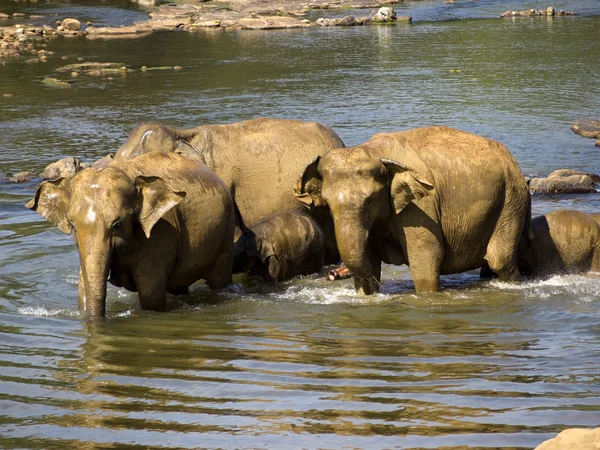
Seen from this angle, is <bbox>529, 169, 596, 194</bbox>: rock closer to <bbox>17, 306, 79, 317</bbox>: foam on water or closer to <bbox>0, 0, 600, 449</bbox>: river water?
<bbox>0, 0, 600, 449</bbox>: river water

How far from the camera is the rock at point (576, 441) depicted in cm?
473

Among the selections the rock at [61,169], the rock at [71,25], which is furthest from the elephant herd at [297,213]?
the rock at [71,25]

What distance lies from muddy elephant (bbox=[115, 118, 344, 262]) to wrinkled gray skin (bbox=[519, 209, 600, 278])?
88.8 inches

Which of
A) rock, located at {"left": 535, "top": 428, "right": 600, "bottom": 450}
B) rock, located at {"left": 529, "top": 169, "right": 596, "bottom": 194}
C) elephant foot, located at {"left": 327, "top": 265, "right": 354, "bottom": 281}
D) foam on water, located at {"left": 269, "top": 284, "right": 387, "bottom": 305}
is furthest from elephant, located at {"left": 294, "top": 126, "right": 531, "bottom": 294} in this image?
rock, located at {"left": 535, "top": 428, "right": 600, "bottom": 450}

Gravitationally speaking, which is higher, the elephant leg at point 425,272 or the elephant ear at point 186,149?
the elephant ear at point 186,149

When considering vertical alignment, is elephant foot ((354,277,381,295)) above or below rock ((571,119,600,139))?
above

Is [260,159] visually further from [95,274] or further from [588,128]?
[588,128]

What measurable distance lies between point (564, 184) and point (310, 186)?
21.3 feet

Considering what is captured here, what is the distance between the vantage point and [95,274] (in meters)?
8.80

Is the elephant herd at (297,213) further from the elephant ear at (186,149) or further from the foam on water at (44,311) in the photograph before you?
the foam on water at (44,311)

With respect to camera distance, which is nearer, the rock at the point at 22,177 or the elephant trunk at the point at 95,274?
the elephant trunk at the point at 95,274

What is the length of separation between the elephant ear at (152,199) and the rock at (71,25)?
128ft

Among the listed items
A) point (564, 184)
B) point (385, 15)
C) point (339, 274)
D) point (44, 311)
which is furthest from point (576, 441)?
point (385, 15)

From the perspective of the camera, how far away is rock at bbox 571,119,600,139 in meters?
20.5
